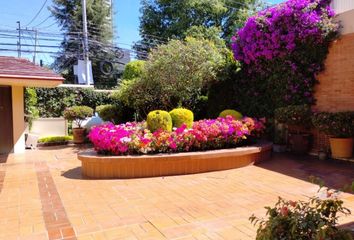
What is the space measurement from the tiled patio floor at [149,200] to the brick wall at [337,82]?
1.54m

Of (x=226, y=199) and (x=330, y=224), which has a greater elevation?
(x=330, y=224)

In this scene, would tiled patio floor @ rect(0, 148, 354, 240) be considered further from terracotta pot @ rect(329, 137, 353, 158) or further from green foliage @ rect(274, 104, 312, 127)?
green foliage @ rect(274, 104, 312, 127)

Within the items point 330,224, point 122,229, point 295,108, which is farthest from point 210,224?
point 295,108

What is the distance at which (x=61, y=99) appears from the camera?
44.4 feet

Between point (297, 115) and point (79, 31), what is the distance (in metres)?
21.7

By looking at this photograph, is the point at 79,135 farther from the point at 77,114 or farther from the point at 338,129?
the point at 338,129

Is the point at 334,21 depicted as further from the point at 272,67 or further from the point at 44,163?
the point at 44,163

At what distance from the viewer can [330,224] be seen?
7.15 feet

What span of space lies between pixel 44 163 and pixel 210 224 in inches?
222

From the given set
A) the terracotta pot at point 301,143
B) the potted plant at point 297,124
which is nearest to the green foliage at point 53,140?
the potted plant at point 297,124

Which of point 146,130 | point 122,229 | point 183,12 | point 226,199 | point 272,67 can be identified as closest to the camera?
point 122,229

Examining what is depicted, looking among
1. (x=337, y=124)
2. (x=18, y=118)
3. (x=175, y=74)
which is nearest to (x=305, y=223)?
(x=337, y=124)

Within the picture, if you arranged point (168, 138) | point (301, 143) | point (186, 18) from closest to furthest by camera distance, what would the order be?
point (168, 138)
point (301, 143)
point (186, 18)

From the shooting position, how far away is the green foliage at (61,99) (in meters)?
13.3
